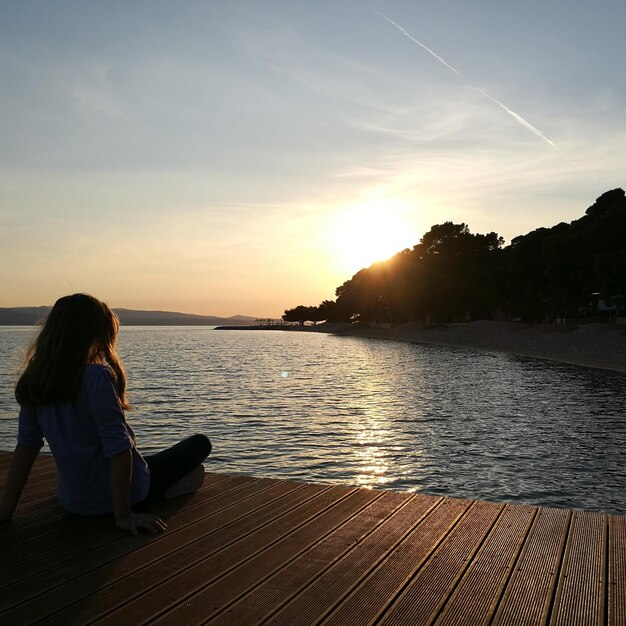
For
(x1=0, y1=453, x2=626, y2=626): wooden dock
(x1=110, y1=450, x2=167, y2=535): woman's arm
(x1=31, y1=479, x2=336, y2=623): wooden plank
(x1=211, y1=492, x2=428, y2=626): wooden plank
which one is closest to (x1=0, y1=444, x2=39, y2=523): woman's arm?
(x1=0, y1=453, x2=626, y2=626): wooden dock

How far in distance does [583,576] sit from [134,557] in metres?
2.77

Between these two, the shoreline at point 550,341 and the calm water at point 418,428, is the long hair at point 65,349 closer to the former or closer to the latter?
the calm water at point 418,428

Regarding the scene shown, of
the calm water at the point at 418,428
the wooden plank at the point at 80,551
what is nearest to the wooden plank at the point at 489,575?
the wooden plank at the point at 80,551

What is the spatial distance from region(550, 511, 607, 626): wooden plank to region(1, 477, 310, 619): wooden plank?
2.19 meters

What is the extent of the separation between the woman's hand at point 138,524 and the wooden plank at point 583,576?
8.78 ft

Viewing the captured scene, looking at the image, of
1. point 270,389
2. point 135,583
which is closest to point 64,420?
point 135,583

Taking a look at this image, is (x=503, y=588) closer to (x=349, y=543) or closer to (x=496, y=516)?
(x=349, y=543)

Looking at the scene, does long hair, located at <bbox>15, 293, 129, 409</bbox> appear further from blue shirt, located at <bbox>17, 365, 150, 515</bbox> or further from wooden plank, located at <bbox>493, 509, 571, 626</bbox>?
wooden plank, located at <bbox>493, 509, 571, 626</bbox>

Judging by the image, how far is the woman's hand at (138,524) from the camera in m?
4.56

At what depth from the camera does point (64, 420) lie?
4363 millimetres

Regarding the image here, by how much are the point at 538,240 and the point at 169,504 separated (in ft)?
192

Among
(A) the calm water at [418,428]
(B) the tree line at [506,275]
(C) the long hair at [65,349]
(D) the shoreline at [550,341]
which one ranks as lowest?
(A) the calm water at [418,428]

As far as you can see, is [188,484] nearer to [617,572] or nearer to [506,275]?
[617,572]

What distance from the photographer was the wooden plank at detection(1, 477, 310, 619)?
11.8 feet
